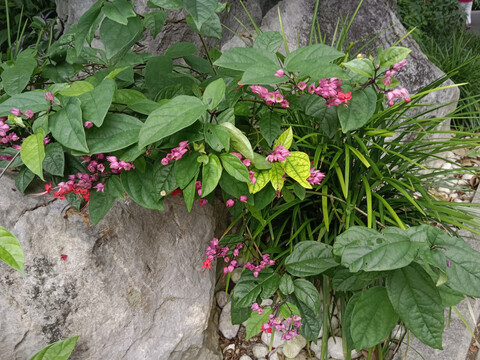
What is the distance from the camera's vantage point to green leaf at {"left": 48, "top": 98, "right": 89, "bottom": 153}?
94 centimetres

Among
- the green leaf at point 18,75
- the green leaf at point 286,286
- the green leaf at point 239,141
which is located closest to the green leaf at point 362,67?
the green leaf at point 239,141

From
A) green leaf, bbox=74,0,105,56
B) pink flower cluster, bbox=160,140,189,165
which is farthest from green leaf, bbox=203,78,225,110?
green leaf, bbox=74,0,105,56

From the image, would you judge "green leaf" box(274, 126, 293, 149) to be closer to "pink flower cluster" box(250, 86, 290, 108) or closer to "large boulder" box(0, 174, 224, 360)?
"pink flower cluster" box(250, 86, 290, 108)

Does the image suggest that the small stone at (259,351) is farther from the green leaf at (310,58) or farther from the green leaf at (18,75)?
the green leaf at (18,75)

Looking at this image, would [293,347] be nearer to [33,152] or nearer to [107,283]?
[107,283]

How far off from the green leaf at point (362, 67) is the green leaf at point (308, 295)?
0.67 meters

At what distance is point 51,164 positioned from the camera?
112 cm

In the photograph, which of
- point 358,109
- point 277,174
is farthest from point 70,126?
point 358,109

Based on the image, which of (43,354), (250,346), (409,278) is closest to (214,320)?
(250,346)

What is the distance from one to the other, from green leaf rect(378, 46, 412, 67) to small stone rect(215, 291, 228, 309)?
114cm

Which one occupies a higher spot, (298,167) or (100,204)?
(298,167)

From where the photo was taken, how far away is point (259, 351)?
1617 mm

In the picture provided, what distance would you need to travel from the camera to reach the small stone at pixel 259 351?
1.61 m

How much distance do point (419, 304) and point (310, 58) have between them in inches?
26.0
